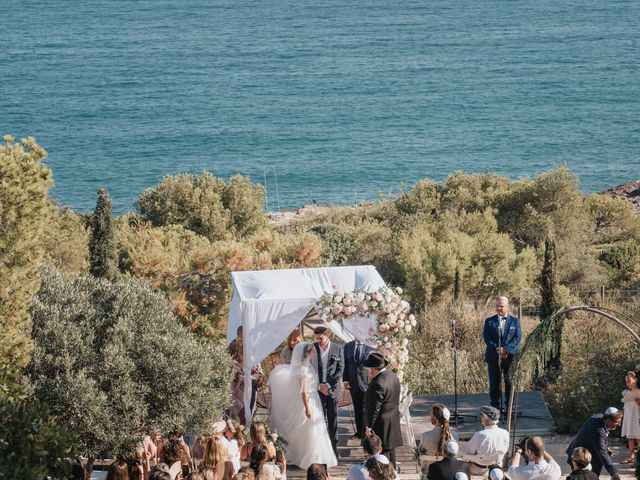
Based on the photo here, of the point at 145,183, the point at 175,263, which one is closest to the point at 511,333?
the point at 175,263

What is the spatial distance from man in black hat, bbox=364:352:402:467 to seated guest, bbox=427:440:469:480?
5.85 feet

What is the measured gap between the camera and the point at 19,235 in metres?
8.27

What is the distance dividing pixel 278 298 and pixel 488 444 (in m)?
3.53

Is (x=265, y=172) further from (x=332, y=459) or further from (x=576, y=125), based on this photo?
(x=332, y=459)

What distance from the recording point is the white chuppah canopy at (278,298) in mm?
11141

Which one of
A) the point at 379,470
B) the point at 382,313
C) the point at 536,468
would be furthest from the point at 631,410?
the point at 379,470

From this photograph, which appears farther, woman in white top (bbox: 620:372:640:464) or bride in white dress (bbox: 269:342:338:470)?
bride in white dress (bbox: 269:342:338:470)

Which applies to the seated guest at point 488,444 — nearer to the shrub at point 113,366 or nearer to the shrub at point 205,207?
the shrub at point 113,366

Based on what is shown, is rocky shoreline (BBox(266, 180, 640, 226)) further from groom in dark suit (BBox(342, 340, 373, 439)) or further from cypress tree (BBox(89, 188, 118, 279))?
groom in dark suit (BBox(342, 340, 373, 439))

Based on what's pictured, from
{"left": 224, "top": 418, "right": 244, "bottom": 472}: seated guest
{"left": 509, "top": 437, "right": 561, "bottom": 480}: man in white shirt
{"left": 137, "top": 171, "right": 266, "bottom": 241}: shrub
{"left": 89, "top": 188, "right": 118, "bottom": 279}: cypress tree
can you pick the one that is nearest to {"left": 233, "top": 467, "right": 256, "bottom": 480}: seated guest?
{"left": 224, "top": 418, "right": 244, "bottom": 472}: seated guest

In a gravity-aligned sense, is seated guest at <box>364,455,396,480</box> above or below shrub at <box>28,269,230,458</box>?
below

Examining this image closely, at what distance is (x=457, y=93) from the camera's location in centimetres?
8825

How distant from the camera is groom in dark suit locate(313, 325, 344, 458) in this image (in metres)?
10.5

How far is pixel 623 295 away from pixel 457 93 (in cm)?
6906
